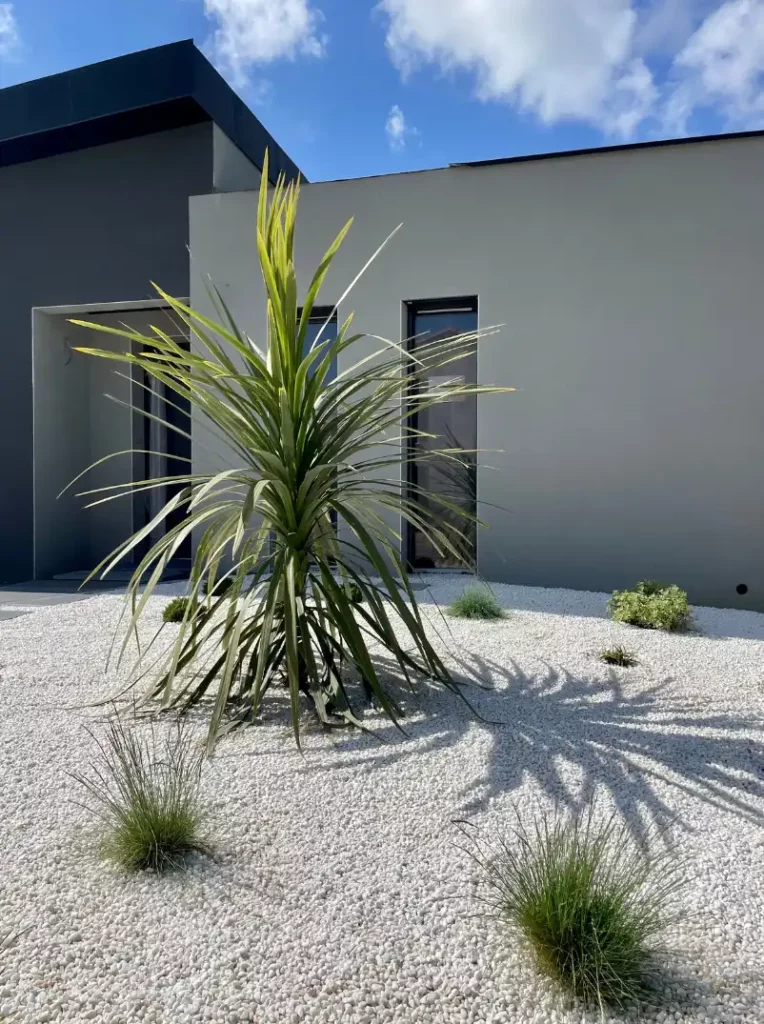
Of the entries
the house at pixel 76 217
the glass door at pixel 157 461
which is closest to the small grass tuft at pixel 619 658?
the house at pixel 76 217

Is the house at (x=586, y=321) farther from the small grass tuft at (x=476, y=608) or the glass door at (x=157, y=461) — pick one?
the glass door at (x=157, y=461)

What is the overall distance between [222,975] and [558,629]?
9.68 feet

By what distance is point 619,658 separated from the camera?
328cm

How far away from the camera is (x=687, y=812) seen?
6.19 feet

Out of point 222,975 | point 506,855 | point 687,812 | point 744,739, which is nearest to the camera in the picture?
point 222,975

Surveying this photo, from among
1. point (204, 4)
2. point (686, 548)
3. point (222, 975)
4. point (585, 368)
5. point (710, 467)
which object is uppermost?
point (204, 4)

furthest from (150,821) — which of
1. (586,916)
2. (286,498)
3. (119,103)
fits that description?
(119,103)

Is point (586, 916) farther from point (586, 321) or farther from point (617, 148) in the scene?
point (617, 148)

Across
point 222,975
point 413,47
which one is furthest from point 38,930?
point 413,47

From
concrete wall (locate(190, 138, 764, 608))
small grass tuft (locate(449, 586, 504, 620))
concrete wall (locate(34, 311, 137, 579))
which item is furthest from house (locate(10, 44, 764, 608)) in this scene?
concrete wall (locate(34, 311, 137, 579))

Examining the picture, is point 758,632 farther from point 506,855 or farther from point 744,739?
point 506,855

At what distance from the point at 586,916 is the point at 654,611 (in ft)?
9.79

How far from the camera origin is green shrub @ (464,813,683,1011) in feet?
4.06

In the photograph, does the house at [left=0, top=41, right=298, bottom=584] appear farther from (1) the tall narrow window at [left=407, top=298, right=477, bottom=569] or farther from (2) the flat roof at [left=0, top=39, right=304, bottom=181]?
(1) the tall narrow window at [left=407, top=298, right=477, bottom=569]
